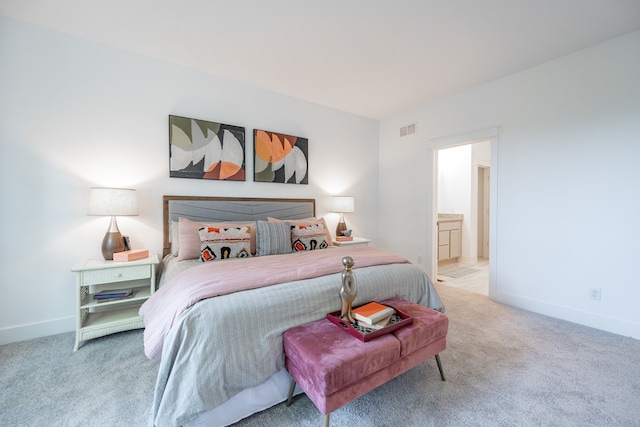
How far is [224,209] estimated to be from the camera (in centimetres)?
307

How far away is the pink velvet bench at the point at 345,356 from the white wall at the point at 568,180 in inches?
78.5

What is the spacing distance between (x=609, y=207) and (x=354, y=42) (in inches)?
110

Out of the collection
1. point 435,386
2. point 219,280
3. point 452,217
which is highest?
point 452,217

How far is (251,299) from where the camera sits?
146 centimetres

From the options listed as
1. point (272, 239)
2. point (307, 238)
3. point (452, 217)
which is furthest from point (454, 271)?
Answer: point (272, 239)

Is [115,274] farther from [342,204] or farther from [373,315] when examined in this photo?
[342,204]

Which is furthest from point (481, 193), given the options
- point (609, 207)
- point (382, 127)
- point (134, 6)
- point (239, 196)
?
point (134, 6)

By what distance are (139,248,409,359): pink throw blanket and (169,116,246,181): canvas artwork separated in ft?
4.46

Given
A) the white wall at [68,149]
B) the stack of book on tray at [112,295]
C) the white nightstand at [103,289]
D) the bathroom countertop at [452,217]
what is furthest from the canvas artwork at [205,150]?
the bathroom countertop at [452,217]

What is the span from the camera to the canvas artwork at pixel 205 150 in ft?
9.29

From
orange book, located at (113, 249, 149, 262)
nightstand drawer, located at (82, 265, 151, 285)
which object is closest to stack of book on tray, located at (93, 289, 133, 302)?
nightstand drawer, located at (82, 265, 151, 285)

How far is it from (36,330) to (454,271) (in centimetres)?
534

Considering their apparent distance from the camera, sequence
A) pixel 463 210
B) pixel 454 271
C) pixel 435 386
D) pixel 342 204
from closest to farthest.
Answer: pixel 435 386 → pixel 342 204 → pixel 454 271 → pixel 463 210

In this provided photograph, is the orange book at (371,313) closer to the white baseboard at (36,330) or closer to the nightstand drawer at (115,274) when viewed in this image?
the nightstand drawer at (115,274)
